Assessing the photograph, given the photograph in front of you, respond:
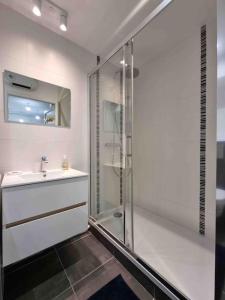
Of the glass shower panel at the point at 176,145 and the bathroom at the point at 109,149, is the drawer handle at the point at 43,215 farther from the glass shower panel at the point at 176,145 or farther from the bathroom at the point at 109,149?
the glass shower panel at the point at 176,145

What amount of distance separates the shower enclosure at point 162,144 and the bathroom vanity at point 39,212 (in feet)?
1.72

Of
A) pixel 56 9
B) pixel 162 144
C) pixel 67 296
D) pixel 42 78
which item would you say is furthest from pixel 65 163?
pixel 56 9

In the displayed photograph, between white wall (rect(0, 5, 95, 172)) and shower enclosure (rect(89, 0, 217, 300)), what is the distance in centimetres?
21

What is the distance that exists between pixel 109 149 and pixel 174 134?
2.83ft

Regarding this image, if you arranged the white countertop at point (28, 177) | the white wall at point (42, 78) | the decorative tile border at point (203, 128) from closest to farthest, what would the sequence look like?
the white countertop at point (28, 177), the white wall at point (42, 78), the decorative tile border at point (203, 128)

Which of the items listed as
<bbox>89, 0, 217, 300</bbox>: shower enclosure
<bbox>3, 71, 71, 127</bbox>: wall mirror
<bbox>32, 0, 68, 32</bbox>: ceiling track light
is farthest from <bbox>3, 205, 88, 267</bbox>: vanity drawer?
<bbox>32, 0, 68, 32</bbox>: ceiling track light

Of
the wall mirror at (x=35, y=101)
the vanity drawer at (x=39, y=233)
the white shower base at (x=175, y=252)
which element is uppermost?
the wall mirror at (x=35, y=101)

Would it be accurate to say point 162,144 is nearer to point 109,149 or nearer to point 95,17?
point 109,149

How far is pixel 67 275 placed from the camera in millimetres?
1225

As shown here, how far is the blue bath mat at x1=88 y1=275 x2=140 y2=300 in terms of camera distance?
1052mm

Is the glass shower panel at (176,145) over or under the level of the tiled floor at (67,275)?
over

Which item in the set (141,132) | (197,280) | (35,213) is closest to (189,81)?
(141,132)

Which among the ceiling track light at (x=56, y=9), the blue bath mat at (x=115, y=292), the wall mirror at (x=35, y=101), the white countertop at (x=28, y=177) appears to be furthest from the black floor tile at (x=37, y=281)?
the ceiling track light at (x=56, y=9)

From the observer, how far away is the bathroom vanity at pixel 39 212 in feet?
3.36
